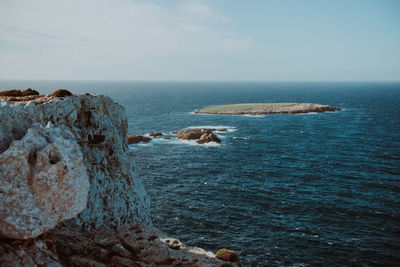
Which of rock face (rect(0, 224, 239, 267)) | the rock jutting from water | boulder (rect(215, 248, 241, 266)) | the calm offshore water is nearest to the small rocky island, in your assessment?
the calm offshore water

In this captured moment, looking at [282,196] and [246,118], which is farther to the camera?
[246,118]

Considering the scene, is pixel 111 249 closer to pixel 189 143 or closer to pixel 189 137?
pixel 189 143

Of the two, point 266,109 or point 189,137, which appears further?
point 266,109

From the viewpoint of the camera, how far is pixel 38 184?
15.5m

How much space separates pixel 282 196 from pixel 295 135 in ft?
174

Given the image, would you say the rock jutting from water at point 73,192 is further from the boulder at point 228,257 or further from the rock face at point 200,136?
the rock face at point 200,136

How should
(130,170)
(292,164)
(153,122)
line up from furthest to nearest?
(153,122) < (292,164) < (130,170)

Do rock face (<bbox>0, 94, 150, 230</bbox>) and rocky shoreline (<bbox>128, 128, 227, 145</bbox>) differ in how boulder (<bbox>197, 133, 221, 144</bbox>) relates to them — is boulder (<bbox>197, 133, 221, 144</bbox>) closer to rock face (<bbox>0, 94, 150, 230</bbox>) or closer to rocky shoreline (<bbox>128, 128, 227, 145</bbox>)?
rocky shoreline (<bbox>128, 128, 227, 145</bbox>)

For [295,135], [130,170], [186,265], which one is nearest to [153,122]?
[295,135]

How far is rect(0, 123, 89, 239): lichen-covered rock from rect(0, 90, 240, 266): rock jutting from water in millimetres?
44

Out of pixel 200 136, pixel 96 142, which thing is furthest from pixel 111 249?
pixel 200 136

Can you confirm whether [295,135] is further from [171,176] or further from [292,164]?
[171,176]

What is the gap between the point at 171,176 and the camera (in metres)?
60.8

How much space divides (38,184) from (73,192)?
1.84 meters
